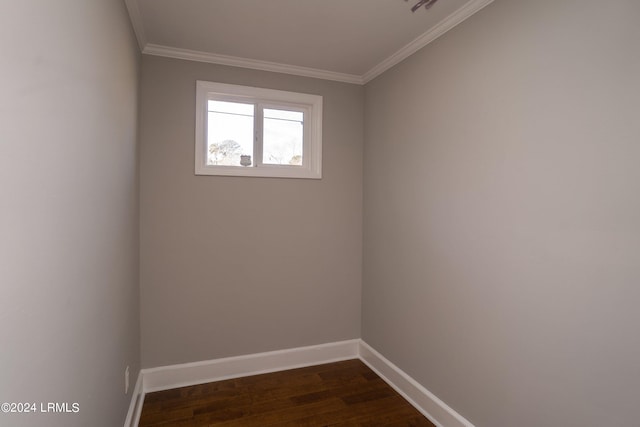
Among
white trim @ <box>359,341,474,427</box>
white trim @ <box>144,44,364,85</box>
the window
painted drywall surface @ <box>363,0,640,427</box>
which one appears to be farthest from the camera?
the window

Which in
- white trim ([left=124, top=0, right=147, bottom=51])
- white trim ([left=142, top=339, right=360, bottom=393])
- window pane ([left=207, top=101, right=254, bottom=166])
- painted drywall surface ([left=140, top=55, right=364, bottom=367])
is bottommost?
white trim ([left=142, top=339, right=360, bottom=393])

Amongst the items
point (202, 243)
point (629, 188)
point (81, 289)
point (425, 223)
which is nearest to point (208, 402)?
point (202, 243)

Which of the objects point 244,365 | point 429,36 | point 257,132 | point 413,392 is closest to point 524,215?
point 429,36

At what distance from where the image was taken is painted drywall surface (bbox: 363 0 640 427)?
4.31ft

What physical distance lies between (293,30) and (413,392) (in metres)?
2.70

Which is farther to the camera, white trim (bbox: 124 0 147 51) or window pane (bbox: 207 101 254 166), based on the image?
window pane (bbox: 207 101 254 166)

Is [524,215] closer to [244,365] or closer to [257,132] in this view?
[257,132]

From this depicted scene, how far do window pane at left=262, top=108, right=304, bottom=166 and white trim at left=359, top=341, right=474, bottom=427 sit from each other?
1866 millimetres

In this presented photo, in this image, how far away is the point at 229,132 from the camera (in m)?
2.85

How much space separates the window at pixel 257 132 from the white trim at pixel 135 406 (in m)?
1.61

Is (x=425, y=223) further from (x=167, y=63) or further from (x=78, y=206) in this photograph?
(x=167, y=63)

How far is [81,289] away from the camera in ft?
3.85

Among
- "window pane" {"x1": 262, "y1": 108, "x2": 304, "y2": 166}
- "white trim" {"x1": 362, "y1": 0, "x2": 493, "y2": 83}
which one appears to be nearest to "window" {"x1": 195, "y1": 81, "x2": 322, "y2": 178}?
"window pane" {"x1": 262, "y1": 108, "x2": 304, "y2": 166}

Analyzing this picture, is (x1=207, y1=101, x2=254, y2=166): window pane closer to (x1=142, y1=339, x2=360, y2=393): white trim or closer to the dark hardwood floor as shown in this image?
(x1=142, y1=339, x2=360, y2=393): white trim
